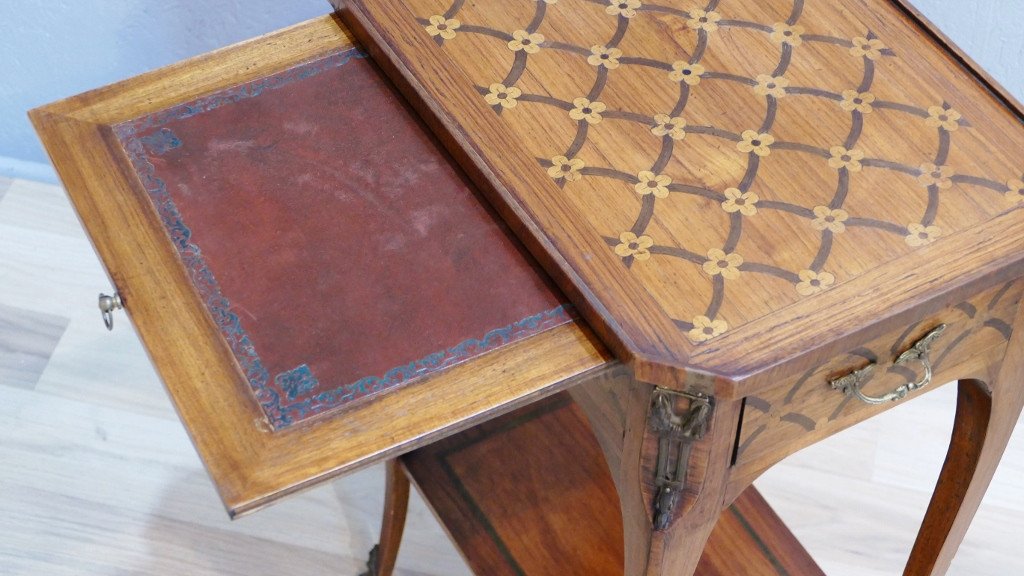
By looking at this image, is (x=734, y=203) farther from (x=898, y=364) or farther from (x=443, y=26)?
(x=443, y=26)

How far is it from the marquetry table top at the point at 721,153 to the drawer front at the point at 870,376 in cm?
7

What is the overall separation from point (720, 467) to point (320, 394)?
30cm

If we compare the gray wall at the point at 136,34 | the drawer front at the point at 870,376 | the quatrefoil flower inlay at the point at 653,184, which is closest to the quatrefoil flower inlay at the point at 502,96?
the quatrefoil flower inlay at the point at 653,184

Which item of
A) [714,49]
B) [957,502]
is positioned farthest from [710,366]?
[957,502]

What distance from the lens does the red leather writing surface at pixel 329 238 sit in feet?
2.93

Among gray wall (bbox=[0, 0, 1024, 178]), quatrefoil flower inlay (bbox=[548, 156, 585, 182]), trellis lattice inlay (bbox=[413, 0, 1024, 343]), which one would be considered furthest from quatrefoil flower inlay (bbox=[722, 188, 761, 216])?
gray wall (bbox=[0, 0, 1024, 178])

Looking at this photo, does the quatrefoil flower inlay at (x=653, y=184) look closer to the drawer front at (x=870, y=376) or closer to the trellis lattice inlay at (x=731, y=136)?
the trellis lattice inlay at (x=731, y=136)

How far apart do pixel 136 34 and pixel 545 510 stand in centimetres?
94

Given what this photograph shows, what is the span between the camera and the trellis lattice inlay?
0.92 meters

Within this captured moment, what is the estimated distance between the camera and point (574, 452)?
53.5 inches

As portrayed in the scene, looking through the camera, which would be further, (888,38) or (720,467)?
(888,38)

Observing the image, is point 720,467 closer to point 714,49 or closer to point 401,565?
point 714,49

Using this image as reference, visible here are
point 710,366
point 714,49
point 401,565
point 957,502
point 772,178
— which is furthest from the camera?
point 401,565

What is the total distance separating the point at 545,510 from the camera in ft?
4.32
